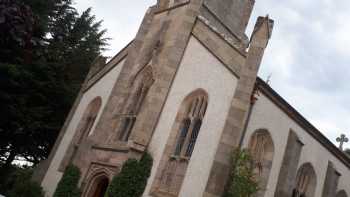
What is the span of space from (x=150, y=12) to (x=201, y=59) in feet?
16.7

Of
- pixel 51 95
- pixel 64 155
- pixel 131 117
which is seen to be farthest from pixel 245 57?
pixel 51 95

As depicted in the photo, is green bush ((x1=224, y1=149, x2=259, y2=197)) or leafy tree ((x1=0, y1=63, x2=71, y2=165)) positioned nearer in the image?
green bush ((x1=224, y1=149, x2=259, y2=197))

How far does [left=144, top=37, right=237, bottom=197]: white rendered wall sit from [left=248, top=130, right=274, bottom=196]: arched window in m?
3.29

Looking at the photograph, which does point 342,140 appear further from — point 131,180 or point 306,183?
point 131,180

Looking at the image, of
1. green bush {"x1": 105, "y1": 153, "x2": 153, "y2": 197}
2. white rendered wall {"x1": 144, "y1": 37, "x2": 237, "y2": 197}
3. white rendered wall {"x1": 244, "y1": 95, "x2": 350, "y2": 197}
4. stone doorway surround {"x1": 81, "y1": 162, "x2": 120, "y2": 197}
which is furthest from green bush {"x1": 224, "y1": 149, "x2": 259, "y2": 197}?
stone doorway surround {"x1": 81, "y1": 162, "x2": 120, "y2": 197}

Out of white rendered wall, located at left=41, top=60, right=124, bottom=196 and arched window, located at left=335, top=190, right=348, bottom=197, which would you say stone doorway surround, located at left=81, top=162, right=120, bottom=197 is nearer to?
white rendered wall, located at left=41, top=60, right=124, bottom=196

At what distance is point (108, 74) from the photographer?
19000 mm

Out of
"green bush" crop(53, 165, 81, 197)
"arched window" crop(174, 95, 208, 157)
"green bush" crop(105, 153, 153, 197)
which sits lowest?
"green bush" crop(53, 165, 81, 197)

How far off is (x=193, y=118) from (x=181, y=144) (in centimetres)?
110

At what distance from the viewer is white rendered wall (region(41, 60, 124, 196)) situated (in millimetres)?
17500

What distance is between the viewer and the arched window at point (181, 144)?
12.1m

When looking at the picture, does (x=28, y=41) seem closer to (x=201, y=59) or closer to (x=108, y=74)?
(x=201, y=59)

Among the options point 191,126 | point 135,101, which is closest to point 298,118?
point 191,126

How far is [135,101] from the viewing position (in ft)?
49.7
